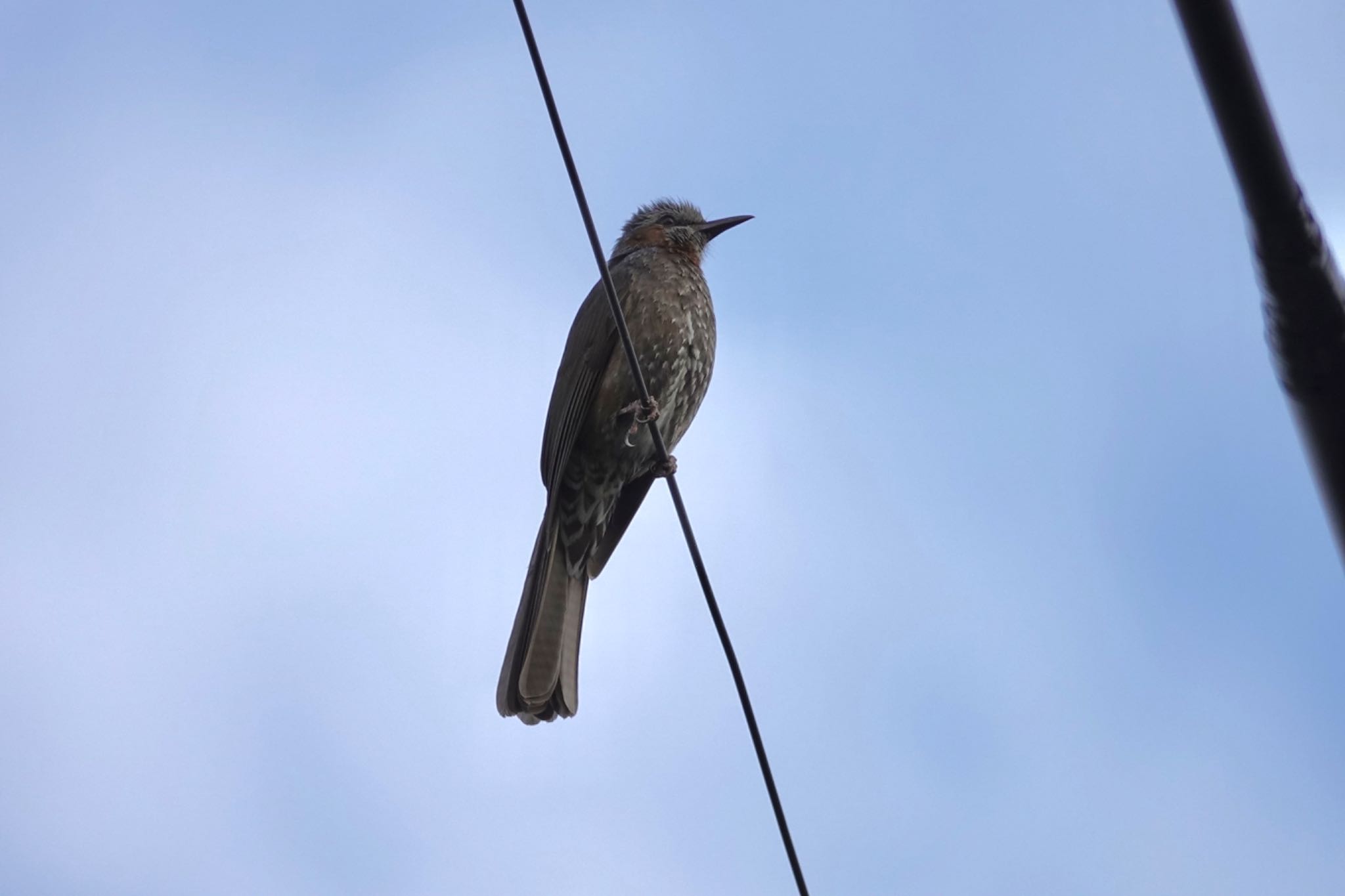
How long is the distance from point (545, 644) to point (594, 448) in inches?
38.7

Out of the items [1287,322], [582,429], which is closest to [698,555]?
[1287,322]

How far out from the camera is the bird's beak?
25.1ft

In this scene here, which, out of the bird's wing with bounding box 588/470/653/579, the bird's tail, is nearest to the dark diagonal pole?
the bird's tail

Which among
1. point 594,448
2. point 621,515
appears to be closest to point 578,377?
point 594,448

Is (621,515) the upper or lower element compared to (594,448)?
lower

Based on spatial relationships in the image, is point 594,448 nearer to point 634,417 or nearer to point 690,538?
point 634,417

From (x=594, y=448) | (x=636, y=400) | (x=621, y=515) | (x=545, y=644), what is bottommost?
(x=545, y=644)

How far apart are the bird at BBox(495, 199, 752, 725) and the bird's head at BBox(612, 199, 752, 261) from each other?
445 mm

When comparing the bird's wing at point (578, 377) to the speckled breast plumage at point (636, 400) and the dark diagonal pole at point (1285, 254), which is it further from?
the dark diagonal pole at point (1285, 254)

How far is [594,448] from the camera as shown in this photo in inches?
253

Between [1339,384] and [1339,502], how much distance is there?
5.9 inches

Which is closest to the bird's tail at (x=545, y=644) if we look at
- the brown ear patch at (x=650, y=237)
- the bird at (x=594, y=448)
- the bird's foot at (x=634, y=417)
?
the bird at (x=594, y=448)

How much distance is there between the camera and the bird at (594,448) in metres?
6.03

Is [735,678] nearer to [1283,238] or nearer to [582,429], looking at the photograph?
[1283,238]
